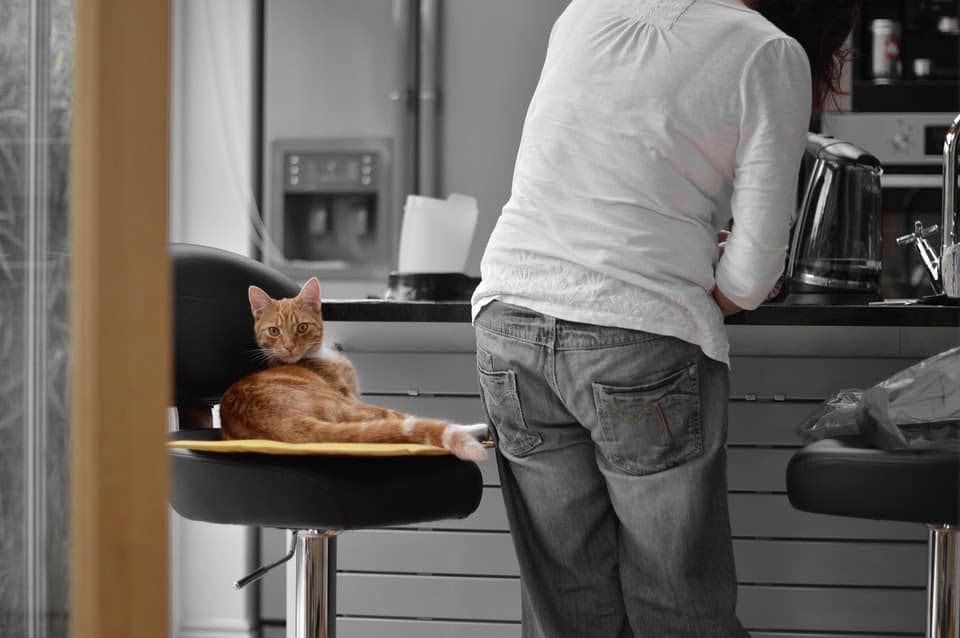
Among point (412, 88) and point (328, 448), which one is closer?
point (328, 448)

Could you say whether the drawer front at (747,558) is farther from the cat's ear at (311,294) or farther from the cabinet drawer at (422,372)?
the cat's ear at (311,294)

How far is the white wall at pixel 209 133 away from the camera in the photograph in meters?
2.95

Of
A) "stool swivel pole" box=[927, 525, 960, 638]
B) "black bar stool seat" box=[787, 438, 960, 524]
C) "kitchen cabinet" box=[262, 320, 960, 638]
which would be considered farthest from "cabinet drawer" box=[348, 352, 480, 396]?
"stool swivel pole" box=[927, 525, 960, 638]

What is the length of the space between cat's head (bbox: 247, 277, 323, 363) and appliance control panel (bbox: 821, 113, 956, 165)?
2325 mm

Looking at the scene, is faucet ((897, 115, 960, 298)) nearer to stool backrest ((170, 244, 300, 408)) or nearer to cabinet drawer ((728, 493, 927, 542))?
cabinet drawer ((728, 493, 927, 542))

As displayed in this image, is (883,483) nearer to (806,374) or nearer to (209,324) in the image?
(806,374)

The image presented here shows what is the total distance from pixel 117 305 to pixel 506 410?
2.94 feet

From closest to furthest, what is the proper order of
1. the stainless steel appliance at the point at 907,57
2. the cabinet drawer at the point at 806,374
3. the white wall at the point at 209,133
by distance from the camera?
the cabinet drawer at the point at 806,374 < the white wall at the point at 209,133 < the stainless steel appliance at the point at 907,57

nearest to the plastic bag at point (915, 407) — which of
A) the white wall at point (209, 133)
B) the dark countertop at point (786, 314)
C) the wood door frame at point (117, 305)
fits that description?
the dark countertop at point (786, 314)

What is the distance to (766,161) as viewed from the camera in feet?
3.99

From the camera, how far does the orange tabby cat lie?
121 centimetres

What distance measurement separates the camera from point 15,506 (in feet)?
1.64

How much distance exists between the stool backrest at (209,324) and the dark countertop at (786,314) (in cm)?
23

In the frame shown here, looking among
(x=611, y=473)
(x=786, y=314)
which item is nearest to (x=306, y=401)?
(x=611, y=473)
